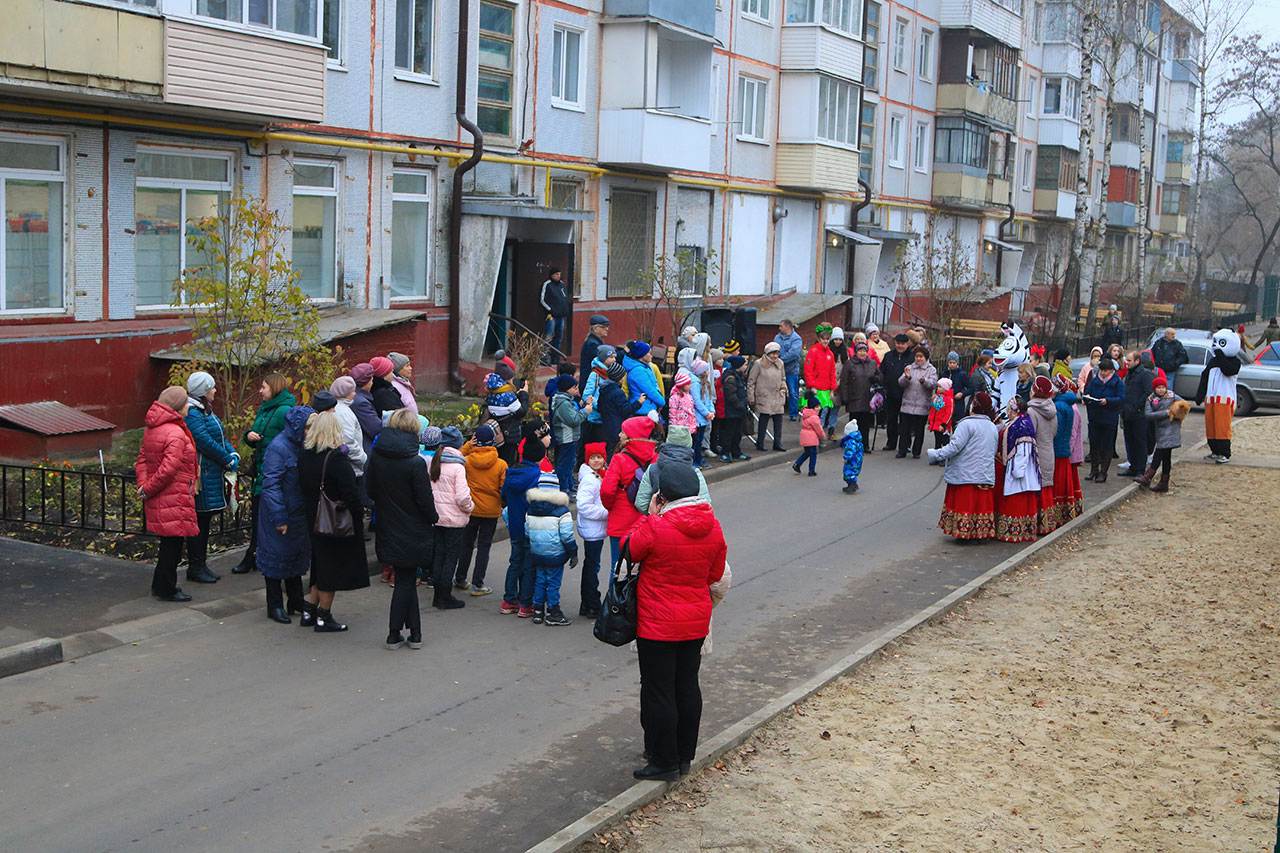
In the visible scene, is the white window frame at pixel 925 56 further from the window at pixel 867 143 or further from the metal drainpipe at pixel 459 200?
the metal drainpipe at pixel 459 200

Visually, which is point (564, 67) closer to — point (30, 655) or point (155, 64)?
point (155, 64)

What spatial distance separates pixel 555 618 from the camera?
11.1 m

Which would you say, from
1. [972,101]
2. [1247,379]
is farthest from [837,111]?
[1247,379]

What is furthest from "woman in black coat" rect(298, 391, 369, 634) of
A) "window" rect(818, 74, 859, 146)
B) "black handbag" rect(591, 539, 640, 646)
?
"window" rect(818, 74, 859, 146)

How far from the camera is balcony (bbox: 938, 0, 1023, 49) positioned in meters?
46.6

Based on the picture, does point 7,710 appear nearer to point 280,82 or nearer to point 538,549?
point 538,549

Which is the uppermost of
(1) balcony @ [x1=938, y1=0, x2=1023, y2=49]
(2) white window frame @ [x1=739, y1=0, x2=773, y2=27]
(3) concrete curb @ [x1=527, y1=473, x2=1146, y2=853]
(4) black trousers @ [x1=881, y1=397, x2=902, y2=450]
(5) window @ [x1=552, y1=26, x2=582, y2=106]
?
(1) balcony @ [x1=938, y1=0, x2=1023, y2=49]

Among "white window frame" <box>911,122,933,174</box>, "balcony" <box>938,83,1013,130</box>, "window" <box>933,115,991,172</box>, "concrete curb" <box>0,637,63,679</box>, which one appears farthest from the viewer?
"window" <box>933,115,991,172</box>

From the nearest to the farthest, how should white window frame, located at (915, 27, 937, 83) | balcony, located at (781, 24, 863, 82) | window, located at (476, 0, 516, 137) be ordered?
window, located at (476, 0, 516, 137) → balcony, located at (781, 24, 863, 82) → white window frame, located at (915, 27, 937, 83)

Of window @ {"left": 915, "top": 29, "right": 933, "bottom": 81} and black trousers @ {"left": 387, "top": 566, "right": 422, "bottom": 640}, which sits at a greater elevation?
window @ {"left": 915, "top": 29, "right": 933, "bottom": 81}

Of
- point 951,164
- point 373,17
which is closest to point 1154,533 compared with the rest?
point 373,17

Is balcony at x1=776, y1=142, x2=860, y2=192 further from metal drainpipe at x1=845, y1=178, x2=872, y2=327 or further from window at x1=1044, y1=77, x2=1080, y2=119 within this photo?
window at x1=1044, y1=77, x2=1080, y2=119

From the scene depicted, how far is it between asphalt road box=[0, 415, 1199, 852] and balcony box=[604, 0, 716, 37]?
674 inches

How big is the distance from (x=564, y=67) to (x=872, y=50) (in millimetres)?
18263
